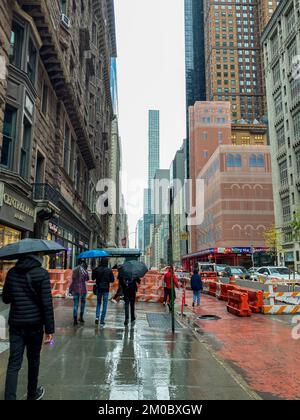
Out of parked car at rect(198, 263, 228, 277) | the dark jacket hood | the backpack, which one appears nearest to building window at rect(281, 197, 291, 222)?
parked car at rect(198, 263, 228, 277)

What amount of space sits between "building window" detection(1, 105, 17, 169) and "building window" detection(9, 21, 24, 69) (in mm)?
2196

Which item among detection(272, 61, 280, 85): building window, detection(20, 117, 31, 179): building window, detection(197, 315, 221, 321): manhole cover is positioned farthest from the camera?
detection(272, 61, 280, 85): building window

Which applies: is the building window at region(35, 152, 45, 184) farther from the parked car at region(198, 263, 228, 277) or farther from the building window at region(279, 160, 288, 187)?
the building window at region(279, 160, 288, 187)

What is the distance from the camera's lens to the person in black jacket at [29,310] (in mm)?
4605

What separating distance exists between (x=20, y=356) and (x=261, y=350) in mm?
5946

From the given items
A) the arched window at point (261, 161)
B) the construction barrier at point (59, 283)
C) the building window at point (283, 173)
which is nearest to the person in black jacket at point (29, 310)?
the construction barrier at point (59, 283)

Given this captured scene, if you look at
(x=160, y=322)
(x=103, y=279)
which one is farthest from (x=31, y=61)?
(x=160, y=322)

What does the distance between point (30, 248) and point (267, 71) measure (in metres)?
74.3

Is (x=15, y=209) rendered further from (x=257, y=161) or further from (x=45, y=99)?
(x=257, y=161)

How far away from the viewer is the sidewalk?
16.9 ft

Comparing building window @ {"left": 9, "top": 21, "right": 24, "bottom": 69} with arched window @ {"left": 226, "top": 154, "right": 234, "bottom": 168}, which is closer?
building window @ {"left": 9, "top": 21, "right": 24, "bottom": 69}

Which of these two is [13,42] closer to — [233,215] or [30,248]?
[30,248]

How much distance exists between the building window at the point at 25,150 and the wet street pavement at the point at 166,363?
719cm

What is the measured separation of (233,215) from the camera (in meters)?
80.0
